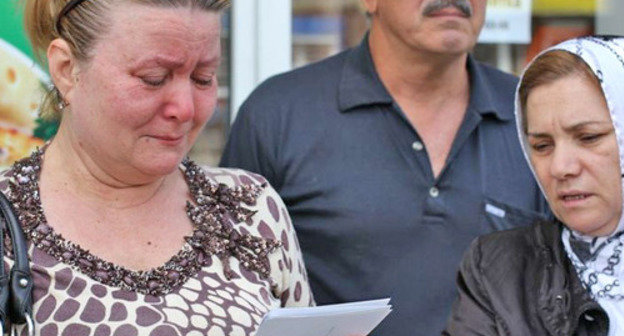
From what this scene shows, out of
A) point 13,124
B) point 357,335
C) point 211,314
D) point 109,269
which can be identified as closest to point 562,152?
point 357,335

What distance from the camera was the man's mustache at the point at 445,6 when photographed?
11.0 feet

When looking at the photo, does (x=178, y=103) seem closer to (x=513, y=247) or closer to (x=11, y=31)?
(x=513, y=247)

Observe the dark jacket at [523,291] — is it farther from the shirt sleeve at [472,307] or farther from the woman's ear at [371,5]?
the woman's ear at [371,5]

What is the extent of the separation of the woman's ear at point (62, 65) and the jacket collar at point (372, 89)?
1044 millimetres

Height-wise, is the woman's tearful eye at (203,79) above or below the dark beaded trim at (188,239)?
above

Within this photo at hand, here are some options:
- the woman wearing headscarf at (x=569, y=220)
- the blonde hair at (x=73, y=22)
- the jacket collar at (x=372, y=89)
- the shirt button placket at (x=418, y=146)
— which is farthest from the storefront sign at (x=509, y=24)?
the blonde hair at (x=73, y=22)

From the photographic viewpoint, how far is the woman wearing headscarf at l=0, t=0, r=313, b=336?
242cm

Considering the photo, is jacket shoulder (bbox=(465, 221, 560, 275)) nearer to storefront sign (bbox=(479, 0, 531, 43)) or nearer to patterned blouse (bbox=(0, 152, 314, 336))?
patterned blouse (bbox=(0, 152, 314, 336))

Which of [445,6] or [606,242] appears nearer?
[606,242]

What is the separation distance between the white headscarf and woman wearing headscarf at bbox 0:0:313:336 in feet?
2.30

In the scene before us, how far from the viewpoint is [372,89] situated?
3385mm

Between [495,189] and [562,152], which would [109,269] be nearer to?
[562,152]

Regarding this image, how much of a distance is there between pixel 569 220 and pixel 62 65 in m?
1.14

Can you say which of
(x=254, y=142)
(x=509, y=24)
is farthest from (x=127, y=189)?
(x=509, y=24)
